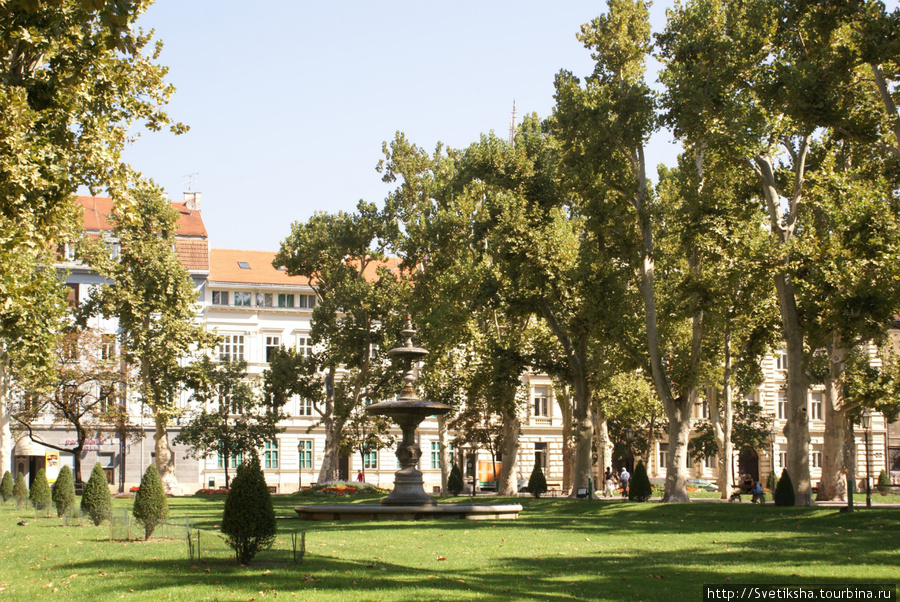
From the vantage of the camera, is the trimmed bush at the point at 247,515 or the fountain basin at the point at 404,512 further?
the fountain basin at the point at 404,512

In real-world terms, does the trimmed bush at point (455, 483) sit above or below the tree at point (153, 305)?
below

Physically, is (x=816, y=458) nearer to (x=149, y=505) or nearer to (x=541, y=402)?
(x=541, y=402)

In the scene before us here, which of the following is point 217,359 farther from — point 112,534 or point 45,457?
point 112,534

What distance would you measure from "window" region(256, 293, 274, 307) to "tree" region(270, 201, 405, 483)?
18.2 m

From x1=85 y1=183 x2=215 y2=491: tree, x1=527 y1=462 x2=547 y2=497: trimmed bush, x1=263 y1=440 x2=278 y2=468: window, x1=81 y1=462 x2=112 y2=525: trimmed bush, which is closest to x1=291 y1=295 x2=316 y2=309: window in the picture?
x1=263 y1=440 x2=278 y2=468: window

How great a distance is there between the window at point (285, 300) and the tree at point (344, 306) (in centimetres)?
1841

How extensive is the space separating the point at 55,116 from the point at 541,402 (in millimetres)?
54666

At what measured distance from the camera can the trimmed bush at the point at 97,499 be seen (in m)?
22.2

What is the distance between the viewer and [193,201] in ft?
236

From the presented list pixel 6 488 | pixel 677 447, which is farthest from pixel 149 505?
pixel 6 488

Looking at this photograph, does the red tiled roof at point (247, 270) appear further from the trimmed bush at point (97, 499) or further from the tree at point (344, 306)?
the trimmed bush at point (97, 499)

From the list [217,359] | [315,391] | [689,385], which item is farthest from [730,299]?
[217,359]

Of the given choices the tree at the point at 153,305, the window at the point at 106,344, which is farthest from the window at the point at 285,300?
the tree at the point at 153,305

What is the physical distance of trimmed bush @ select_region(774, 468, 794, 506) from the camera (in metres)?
25.8
